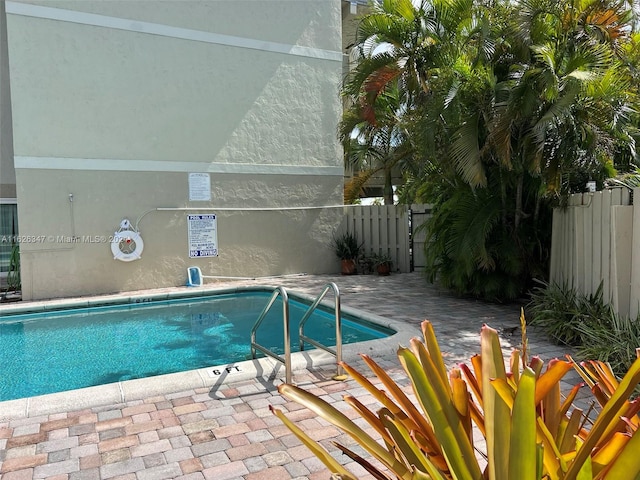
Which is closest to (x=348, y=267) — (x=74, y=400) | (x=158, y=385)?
(x=158, y=385)

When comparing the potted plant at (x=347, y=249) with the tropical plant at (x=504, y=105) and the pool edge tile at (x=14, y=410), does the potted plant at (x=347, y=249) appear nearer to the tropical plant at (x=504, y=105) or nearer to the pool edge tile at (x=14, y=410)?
the tropical plant at (x=504, y=105)

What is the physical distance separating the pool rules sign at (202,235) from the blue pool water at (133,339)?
1540 millimetres

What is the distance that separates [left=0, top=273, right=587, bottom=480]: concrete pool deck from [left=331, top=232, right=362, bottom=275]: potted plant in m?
7.32

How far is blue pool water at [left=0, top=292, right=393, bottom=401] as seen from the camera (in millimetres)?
5820

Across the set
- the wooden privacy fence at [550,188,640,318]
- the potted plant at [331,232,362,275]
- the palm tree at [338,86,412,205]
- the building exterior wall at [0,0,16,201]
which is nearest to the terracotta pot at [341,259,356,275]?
the potted plant at [331,232,362,275]

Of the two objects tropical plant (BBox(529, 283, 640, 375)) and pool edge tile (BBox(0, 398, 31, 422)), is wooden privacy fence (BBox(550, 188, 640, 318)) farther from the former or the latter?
pool edge tile (BBox(0, 398, 31, 422))

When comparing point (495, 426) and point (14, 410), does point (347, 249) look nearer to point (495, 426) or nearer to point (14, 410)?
point (14, 410)

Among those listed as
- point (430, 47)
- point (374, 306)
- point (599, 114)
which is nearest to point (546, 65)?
point (599, 114)

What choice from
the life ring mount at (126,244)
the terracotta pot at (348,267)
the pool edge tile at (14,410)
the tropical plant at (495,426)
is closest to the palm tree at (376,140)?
the terracotta pot at (348,267)

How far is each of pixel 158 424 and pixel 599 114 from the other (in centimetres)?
628

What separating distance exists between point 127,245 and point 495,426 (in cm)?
1024

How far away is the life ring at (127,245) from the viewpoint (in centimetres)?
1030

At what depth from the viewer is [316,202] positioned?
12812 millimetres

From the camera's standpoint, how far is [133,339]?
Answer: 7414 millimetres
